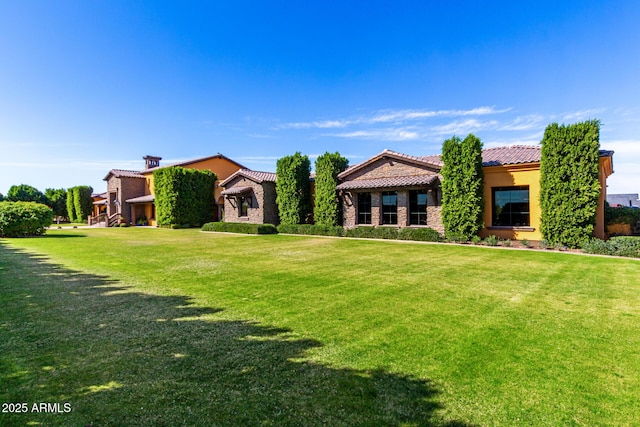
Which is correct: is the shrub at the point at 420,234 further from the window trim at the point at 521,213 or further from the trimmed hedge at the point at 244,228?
the trimmed hedge at the point at 244,228

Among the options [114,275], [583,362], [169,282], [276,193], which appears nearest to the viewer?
[583,362]

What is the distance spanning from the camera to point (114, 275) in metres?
8.96

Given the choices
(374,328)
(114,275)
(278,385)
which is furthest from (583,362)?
(114,275)

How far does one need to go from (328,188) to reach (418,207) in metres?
6.75

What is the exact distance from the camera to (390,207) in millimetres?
20797

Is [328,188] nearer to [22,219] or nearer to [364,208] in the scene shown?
[364,208]

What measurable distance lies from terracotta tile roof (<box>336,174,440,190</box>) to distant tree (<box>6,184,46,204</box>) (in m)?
58.0

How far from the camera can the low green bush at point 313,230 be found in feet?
70.0

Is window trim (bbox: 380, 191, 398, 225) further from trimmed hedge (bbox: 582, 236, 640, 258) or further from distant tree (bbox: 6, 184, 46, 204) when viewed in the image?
distant tree (bbox: 6, 184, 46, 204)

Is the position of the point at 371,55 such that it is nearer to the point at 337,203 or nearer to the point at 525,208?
the point at 337,203

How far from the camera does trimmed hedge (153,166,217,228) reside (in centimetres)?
3216

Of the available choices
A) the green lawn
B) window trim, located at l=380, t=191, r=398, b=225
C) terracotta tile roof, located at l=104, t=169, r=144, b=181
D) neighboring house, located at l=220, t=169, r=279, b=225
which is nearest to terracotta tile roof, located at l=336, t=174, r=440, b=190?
window trim, located at l=380, t=191, r=398, b=225

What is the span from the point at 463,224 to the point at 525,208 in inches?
127

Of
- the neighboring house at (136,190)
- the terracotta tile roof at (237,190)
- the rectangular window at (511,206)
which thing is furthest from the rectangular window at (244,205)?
the rectangular window at (511,206)
